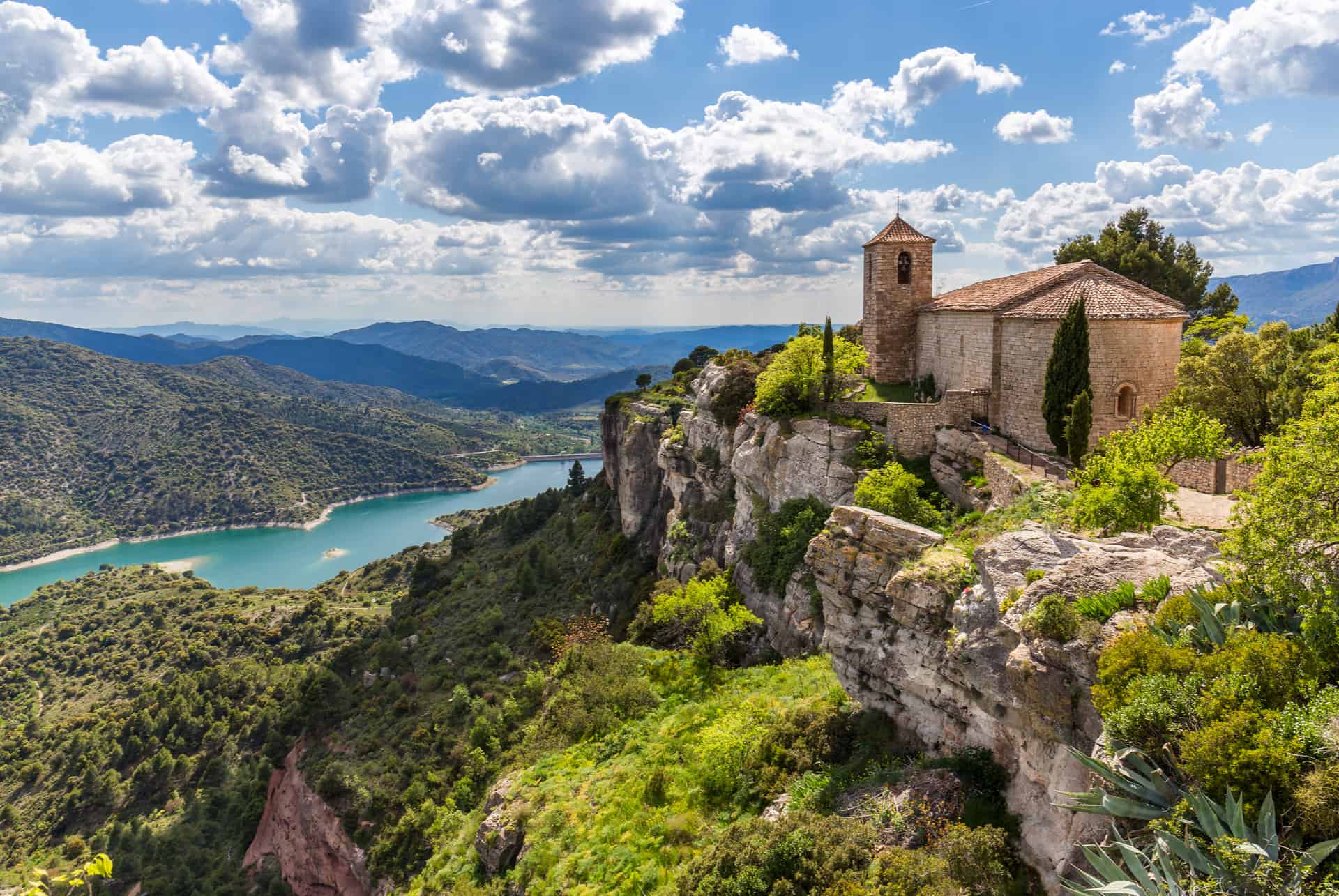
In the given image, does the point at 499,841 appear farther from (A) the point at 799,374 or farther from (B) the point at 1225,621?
(A) the point at 799,374

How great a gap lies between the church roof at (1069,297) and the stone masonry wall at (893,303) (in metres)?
3.35

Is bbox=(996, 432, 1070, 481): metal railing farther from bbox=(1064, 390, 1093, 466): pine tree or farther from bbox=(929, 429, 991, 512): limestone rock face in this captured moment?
bbox=(929, 429, 991, 512): limestone rock face

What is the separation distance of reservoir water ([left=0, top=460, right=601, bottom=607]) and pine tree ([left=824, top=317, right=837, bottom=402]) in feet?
333

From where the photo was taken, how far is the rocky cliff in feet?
37.9

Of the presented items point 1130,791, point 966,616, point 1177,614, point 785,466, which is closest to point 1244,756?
point 1130,791

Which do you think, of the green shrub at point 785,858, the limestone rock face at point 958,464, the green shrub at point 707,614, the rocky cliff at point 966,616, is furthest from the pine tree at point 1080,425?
the green shrub at point 785,858

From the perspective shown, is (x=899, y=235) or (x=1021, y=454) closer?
(x=1021, y=454)

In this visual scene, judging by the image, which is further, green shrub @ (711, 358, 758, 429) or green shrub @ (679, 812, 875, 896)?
green shrub @ (711, 358, 758, 429)

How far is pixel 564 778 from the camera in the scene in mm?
24281

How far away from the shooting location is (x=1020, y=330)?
89.2 feet

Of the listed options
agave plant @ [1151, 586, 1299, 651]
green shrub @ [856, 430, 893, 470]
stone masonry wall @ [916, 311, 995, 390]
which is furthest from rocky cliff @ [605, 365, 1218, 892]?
stone masonry wall @ [916, 311, 995, 390]

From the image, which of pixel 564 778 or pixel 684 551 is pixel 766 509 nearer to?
pixel 684 551

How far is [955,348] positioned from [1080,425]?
9211mm

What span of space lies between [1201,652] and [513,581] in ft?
163
